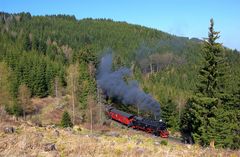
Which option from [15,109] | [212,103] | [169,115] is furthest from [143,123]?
[15,109]

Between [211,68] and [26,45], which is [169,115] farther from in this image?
[26,45]

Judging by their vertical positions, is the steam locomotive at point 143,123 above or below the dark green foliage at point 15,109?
below

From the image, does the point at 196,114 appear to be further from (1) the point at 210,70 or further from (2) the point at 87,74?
(2) the point at 87,74

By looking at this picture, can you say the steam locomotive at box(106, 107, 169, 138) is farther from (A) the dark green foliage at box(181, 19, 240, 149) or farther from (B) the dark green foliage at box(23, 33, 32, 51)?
(B) the dark green foliage at box(23, 33, 32, 51)

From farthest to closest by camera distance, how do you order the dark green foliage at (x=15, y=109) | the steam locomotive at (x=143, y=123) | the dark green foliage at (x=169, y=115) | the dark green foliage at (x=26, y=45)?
the dark green foliage at (x=26, y=45) → the dark green foliage at (x=15, y=109) → the dark green foliage at (x=169, y=115) → the steam locomotive at (x=143, y=123)

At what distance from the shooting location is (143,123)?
54.2 metres

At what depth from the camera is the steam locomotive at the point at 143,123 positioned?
171ft

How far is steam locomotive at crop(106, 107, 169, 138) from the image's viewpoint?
5216 cm

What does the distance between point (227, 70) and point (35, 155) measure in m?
37.9

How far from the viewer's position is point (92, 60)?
291 feet

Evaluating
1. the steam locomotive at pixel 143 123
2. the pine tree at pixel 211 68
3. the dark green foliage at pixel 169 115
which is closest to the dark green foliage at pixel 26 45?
the steam locomotive at pixel 143 123

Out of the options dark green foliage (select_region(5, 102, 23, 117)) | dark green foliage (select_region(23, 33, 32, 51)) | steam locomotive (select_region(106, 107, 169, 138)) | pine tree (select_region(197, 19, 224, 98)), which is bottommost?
steam locomotive (select_region(106, 107, 169, 138))

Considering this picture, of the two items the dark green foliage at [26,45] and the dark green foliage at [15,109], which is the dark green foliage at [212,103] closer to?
the dark green foliage at [15,109]

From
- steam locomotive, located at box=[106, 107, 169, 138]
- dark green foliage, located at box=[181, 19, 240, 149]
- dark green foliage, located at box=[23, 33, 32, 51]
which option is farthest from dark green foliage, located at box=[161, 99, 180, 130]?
dark green foliage, located at box=[23, 33, 32, 51]
